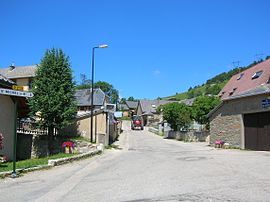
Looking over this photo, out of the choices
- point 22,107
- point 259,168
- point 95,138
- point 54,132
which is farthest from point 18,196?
point 95,138

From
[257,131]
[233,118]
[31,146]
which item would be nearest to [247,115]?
[257,131]

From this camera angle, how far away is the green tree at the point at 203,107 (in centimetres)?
4747

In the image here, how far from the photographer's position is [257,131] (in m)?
28.6

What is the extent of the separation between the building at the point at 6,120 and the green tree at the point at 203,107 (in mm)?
31003

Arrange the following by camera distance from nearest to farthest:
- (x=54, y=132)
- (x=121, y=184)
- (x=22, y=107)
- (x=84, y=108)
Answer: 1. (x=121, y=184)
2. (x=22, y=107)
3. (x=54, y=132)
4. (x=84, y=108)

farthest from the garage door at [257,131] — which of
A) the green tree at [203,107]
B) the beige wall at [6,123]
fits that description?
the beige wall at [6,123]

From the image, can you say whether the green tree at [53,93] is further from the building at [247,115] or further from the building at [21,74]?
the building at [21,74]

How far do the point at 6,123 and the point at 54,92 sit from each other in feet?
17.6

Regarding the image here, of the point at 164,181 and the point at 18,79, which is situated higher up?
the point at 18,79

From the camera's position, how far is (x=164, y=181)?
11.8m

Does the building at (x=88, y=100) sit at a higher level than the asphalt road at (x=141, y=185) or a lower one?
higher

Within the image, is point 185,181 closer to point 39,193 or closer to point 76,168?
point 39,193

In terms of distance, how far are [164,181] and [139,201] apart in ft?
10.6

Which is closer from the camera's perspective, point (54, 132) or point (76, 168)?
point (76, 168)
